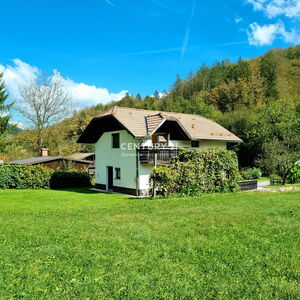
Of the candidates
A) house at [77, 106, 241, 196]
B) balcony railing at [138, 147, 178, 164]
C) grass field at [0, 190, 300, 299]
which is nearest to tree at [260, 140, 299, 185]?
house at [77, 106, 241, 196]

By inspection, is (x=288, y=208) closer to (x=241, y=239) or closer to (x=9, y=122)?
(x=241, y=239)

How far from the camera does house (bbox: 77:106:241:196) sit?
61.2 ft

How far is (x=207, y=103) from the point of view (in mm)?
49969

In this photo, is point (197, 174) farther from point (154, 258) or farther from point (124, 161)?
point (154, 258)

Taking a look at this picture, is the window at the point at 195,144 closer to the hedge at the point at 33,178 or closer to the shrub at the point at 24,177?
the hedge at the point at 33,178

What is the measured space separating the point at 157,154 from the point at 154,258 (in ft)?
43.9

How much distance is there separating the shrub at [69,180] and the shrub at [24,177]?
58cm

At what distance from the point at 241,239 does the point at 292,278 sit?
1.92 meters

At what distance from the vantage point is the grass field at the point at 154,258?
3.88 meters

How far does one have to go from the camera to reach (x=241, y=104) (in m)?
44.8

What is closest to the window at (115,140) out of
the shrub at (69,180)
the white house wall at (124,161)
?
Result: the white house wall at (124,161)

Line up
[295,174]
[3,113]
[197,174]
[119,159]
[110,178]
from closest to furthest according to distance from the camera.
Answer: [197,174], [119,159], [110,178], [295,174], [3,113]

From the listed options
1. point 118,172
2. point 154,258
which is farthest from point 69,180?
point 154,258

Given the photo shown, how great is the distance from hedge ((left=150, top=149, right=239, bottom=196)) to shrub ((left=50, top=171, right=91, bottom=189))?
11304 mm
